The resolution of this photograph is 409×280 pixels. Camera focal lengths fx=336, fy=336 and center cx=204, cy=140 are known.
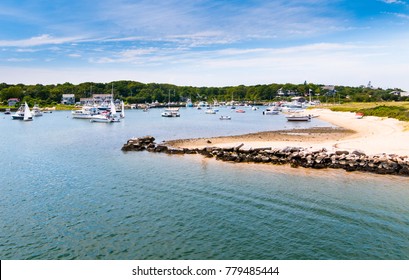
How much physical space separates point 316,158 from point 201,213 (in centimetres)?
1597

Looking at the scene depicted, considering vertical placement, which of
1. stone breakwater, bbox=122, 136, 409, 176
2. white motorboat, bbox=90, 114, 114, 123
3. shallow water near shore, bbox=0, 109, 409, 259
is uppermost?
white motorboat, bbox=90, 114, 114, 123

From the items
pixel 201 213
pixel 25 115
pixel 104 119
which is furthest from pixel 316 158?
pixel 25 115

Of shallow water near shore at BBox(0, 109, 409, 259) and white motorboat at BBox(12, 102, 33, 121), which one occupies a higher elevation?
white motorboat at BBox(12, 102, 33, 121)

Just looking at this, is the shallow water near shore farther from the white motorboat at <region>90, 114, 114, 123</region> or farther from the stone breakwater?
the white motorboat at <region>90, 114, 114, 123</region>

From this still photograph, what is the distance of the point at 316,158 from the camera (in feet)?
101

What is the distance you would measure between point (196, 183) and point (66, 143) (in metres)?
31.5

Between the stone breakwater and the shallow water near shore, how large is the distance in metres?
1.48

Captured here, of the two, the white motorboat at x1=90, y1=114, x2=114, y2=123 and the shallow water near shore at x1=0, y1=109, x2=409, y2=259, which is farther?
the white motorboat at x1=90, y1=114, x2=114, y2=123

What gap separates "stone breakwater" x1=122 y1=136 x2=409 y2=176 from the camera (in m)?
27.7

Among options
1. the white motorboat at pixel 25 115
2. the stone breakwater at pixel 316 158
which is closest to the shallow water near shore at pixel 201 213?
the stone breakwater at pixel 316 158

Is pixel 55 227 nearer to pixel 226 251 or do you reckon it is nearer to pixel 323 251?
pixel 226 251

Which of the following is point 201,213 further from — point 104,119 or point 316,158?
point 104,119

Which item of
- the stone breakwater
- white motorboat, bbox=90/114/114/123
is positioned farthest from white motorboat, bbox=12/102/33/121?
the stone breakwater

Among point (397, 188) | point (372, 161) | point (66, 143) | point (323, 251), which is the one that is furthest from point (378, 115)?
point (323, 251)
